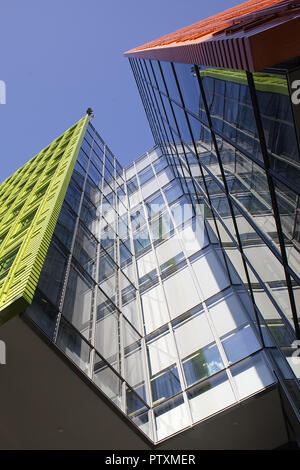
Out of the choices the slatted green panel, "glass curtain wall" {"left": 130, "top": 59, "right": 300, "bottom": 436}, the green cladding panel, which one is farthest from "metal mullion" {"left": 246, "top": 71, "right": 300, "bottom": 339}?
the green cladding panel

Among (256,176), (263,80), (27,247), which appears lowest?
(256,176)

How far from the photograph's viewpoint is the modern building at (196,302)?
5.10 meters

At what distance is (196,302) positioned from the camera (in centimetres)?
1361

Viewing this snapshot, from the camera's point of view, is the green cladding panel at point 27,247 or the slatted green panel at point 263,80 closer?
the slatted green panel at point 263,80

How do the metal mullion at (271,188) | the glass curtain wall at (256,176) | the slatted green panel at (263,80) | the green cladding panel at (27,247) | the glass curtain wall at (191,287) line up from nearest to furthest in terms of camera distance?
the slatted green panel at (263,80) < the glass curtain wall at (256,176) < the metal mullion at (271,188) < the glass curtain wall at (191,287) < the green cladding panel at (27,247)

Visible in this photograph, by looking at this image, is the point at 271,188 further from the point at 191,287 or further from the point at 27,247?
the point at 191,287

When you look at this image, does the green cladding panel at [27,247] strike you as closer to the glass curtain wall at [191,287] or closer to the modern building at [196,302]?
the modern building at [196,302]

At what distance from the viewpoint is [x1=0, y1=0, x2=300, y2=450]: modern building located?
510cm

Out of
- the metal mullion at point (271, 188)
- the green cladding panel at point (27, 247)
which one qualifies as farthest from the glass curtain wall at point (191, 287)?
the green cladding panel at point (27, 247)

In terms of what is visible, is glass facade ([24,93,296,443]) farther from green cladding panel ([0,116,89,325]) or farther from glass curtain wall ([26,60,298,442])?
green cladding panel ([0,116,89,325])

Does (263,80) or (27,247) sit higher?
(27,247)

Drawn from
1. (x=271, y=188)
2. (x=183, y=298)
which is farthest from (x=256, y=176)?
(x=183, y=298)
